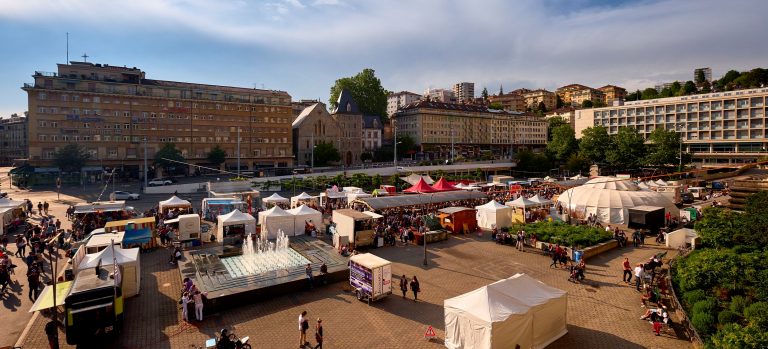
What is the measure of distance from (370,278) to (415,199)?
692 inches

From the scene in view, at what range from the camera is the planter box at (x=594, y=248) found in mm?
20861

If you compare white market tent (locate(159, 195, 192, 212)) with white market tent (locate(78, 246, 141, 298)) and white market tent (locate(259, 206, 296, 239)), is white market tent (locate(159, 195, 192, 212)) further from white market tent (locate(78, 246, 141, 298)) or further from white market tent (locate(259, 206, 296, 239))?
white market tent (locate(78, 246, 141, 298))

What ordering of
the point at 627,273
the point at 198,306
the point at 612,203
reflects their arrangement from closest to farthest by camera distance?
the point at 198,306
the point at 627,273
the point at 612,203

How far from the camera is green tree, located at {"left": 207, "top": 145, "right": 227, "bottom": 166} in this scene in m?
64.3

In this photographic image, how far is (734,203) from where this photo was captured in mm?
32031

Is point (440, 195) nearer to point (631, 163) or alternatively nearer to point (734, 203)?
point (734, 203)

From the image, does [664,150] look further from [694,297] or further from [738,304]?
[738,304]

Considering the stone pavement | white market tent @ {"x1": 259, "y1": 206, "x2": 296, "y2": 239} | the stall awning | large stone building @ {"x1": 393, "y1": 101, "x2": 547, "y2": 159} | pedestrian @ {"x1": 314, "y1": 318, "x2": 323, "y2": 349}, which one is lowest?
the stone pavement

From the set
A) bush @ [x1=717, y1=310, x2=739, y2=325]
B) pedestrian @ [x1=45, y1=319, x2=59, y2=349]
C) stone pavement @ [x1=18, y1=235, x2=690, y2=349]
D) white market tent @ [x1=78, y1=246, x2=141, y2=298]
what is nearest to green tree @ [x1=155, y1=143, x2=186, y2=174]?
stone pavement @ [x1=18, y1=235, x2=690, y2=349]

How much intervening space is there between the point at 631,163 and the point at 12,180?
301 feet

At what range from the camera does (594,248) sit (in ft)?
70.8

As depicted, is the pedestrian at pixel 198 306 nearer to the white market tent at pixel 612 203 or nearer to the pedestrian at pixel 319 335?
the pedestrian at pixel 319 335

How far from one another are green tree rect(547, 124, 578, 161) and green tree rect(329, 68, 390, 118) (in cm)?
3780

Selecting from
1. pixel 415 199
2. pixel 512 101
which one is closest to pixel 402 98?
pixel 512 101
